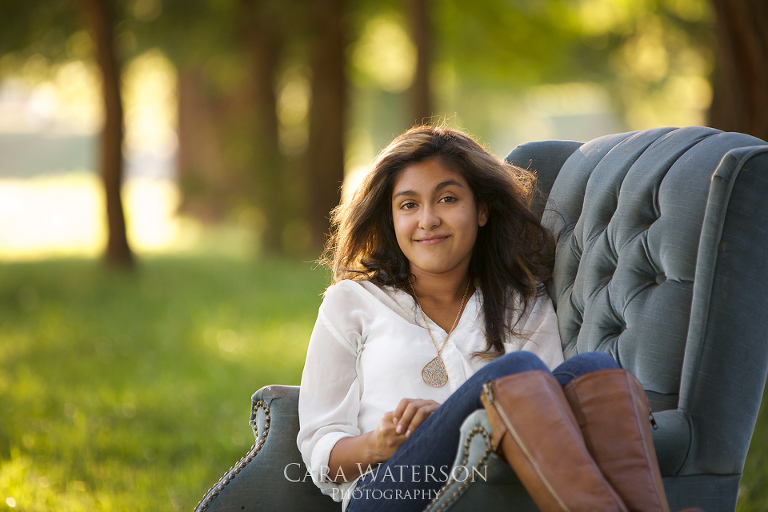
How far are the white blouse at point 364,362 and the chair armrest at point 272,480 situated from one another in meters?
0.13

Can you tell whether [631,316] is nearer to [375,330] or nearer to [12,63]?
[375,330]

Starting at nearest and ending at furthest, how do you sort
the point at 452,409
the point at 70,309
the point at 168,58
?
the point at 452,409 → the point at 70,309 → the point at 168,58

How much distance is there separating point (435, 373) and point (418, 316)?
0.22 m

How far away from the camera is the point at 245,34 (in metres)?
12.5

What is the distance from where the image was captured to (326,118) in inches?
456

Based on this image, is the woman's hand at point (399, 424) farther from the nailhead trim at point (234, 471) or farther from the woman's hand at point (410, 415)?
the nailhead trim at point (234, 471)

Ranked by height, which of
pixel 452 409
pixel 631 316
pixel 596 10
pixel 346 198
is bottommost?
pixel 452 409

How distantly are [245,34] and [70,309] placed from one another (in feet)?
20.2

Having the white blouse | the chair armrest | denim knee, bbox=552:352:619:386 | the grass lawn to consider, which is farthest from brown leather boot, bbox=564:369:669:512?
the grass lawn

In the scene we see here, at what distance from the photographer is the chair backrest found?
2062 millimetres

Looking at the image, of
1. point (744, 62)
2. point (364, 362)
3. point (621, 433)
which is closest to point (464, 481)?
point (621, 433)

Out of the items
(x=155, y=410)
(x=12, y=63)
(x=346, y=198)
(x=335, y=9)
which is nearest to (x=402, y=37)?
(x=335, y=9)

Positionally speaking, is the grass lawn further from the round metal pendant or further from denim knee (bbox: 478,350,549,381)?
denim knee (bbox: 478,350,549,381)

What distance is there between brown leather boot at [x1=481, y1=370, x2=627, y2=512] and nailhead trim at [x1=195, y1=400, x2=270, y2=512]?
897 millimetres
